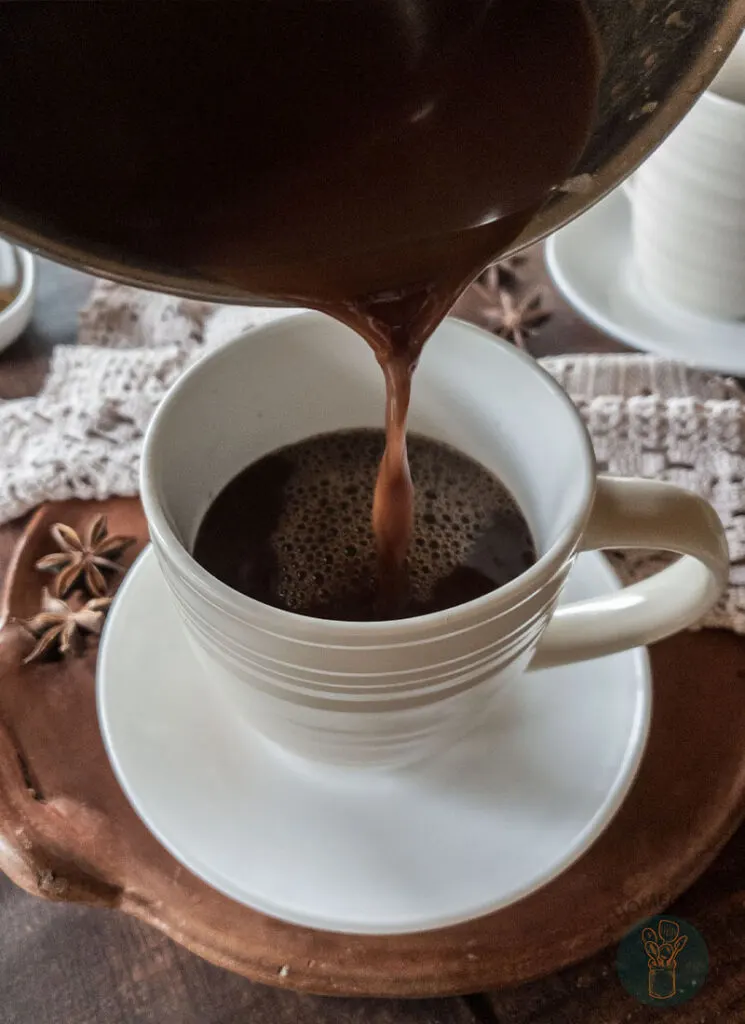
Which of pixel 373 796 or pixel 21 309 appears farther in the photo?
pixel 21 309

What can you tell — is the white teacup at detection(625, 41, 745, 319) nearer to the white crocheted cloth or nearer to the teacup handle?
the white crocheted cloth

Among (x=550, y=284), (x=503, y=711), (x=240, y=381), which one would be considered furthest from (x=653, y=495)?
(x=550, y=284)

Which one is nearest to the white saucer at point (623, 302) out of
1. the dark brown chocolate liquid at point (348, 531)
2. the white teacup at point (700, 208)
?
the white teacup at point (700, 208)

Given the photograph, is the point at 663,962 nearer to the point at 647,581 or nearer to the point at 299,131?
the point at 647,581

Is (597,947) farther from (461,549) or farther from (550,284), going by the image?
A: (550,284)

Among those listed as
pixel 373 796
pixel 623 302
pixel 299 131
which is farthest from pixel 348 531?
pixel 623 302

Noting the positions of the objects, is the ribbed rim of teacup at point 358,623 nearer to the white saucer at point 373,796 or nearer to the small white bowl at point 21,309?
the white saucer at point 373,796
